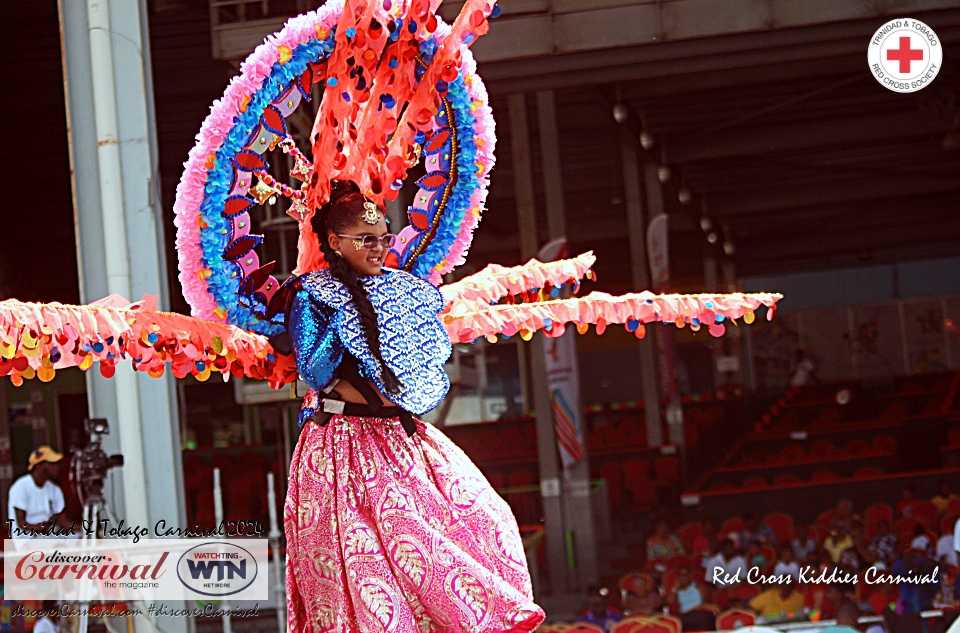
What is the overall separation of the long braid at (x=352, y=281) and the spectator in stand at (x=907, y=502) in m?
6.69

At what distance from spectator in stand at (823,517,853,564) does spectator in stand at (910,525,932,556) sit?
546mm

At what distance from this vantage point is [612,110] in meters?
13.6

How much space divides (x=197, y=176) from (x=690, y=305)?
4.50ft

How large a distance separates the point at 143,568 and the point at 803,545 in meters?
4.97

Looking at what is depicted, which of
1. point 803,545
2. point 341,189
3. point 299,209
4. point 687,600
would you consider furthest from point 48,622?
point 803,545

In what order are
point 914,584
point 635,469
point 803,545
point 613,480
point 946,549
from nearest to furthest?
point 914,584 → point 946,549 → point 803,545 → point 613,480 → point 635,469

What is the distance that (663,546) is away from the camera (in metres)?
9.59

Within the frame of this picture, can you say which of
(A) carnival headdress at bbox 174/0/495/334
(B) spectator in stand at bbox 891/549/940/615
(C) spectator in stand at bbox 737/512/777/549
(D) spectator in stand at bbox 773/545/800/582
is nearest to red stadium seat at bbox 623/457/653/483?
(C) spectator in stand at bbox 737/512/777/549

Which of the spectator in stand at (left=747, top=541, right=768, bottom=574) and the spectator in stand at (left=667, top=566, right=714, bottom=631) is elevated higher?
the spectator in stand at (left=747, top=541, right=768, bottom=574)

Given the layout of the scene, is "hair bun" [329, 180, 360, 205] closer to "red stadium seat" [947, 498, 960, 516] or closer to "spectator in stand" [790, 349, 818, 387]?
"red stadium seat" [947, 498, 960, 516]

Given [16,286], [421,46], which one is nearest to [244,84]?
[421,46]

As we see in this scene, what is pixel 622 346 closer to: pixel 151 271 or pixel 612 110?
pixel 612 110

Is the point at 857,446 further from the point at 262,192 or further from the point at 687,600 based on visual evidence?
the point at 262,192

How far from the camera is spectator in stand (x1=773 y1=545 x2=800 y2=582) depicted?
7834 mm
